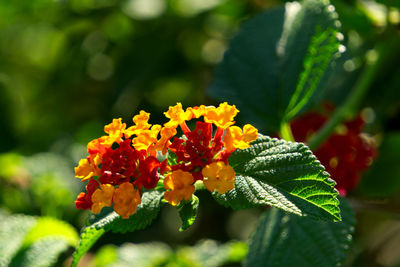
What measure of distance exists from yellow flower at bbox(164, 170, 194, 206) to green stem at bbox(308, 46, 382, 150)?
19.3 inches

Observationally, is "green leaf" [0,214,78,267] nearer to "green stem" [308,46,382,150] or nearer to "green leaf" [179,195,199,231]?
"green leaf" [179,195,199,231]

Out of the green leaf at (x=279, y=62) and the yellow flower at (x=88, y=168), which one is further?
the green leaf at (x=279, y=62)

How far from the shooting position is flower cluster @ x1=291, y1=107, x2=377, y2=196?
3.49 ft

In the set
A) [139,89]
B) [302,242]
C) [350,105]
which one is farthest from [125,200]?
[139,89]

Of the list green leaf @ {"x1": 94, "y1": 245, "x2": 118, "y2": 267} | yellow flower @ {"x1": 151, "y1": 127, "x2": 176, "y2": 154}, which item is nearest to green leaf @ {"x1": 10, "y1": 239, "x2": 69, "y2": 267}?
green leaf @ {"x1": 94, "y1": 245, "x2": 118, "y2": 267}

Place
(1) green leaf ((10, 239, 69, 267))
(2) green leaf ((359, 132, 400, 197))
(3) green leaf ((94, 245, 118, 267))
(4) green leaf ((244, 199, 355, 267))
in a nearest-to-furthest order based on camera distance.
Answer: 1. (4) green leaf ((244, 199, 355, 267))
2. (1) green leaf ((10, 239, 69, 267))
3. (3) green leaf ((94, 245, 118, 267))
4. (2) green leaf ((359, 132, 400, 197))

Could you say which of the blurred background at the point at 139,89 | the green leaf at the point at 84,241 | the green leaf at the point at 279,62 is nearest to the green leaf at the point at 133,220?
the green leaf at the point at 84,241

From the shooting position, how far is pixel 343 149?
3.62 ft

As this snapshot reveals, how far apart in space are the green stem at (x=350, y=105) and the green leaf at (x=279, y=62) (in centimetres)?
11

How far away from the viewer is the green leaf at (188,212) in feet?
2.22

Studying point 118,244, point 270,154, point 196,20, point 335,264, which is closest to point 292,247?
point 335,264

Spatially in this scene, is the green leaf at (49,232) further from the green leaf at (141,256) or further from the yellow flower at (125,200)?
the yellow flower at (125,200)

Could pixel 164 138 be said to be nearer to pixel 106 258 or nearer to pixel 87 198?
pixel 87 198

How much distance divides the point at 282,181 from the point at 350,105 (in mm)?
583
